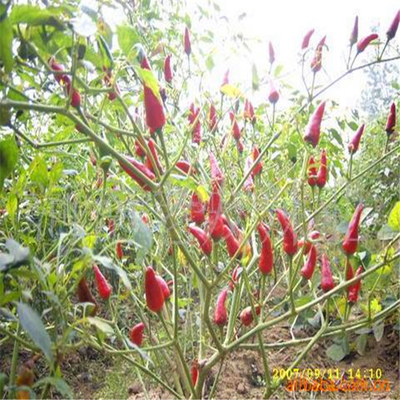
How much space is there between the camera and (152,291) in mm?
715

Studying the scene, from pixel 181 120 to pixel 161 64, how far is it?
0.79ft

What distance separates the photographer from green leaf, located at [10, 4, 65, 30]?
475mm

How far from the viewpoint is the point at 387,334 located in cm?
137

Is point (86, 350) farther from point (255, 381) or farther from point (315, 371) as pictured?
point (315, 371)

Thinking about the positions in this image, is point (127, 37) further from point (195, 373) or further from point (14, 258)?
point (195, 373)

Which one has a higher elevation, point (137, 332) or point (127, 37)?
point (127, 37)

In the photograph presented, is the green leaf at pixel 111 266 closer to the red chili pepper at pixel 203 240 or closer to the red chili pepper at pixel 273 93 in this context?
the red chili pepper at pixel 203 240

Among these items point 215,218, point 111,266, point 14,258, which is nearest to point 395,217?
point 215,218

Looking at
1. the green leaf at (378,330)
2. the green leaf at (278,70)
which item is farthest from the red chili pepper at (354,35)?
the green leaf at (378,330)

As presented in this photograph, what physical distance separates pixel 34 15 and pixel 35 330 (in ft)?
1.01

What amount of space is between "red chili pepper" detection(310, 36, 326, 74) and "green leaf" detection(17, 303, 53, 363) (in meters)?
0.72

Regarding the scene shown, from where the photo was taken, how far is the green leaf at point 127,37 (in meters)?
0.60

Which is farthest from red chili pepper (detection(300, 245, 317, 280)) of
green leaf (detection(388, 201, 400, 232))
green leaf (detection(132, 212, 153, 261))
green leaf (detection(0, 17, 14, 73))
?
green leaf (detection(0, 17, 14, 73))

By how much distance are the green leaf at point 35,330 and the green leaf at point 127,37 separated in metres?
0.34
